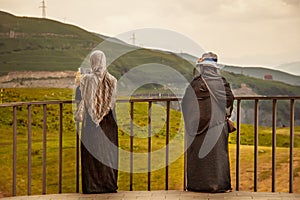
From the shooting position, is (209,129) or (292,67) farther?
(292,67)

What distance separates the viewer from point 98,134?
5.03 m

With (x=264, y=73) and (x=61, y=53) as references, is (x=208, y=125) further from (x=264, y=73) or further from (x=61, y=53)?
(x=61, y=53)

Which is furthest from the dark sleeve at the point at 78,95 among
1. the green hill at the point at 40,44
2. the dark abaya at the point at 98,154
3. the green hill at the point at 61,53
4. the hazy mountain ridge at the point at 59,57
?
the green hill at the point at 40,44

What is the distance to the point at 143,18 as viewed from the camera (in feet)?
36.8

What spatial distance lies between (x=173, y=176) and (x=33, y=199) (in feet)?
15.8

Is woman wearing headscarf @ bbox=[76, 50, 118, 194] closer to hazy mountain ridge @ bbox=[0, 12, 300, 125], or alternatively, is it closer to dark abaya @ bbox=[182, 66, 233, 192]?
dark abaya @ bbox=[182, 66, 233, 192]

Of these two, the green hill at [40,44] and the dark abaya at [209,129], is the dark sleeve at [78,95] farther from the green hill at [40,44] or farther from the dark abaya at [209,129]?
the green hill at [40,44]

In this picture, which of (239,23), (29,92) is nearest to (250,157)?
(239,23)

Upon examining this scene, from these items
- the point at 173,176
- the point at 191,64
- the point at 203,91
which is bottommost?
the point at 173,176

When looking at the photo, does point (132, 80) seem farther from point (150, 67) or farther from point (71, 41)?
point (71, 41)

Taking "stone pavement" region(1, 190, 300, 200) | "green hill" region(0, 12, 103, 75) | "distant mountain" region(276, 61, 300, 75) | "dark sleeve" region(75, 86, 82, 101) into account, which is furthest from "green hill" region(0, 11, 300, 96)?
"stone pavement" region(1, 190, 300, 200)

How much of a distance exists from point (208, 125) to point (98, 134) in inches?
37.3

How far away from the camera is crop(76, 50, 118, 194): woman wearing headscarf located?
4.99 metres

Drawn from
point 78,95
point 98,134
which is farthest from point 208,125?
point 78,95
